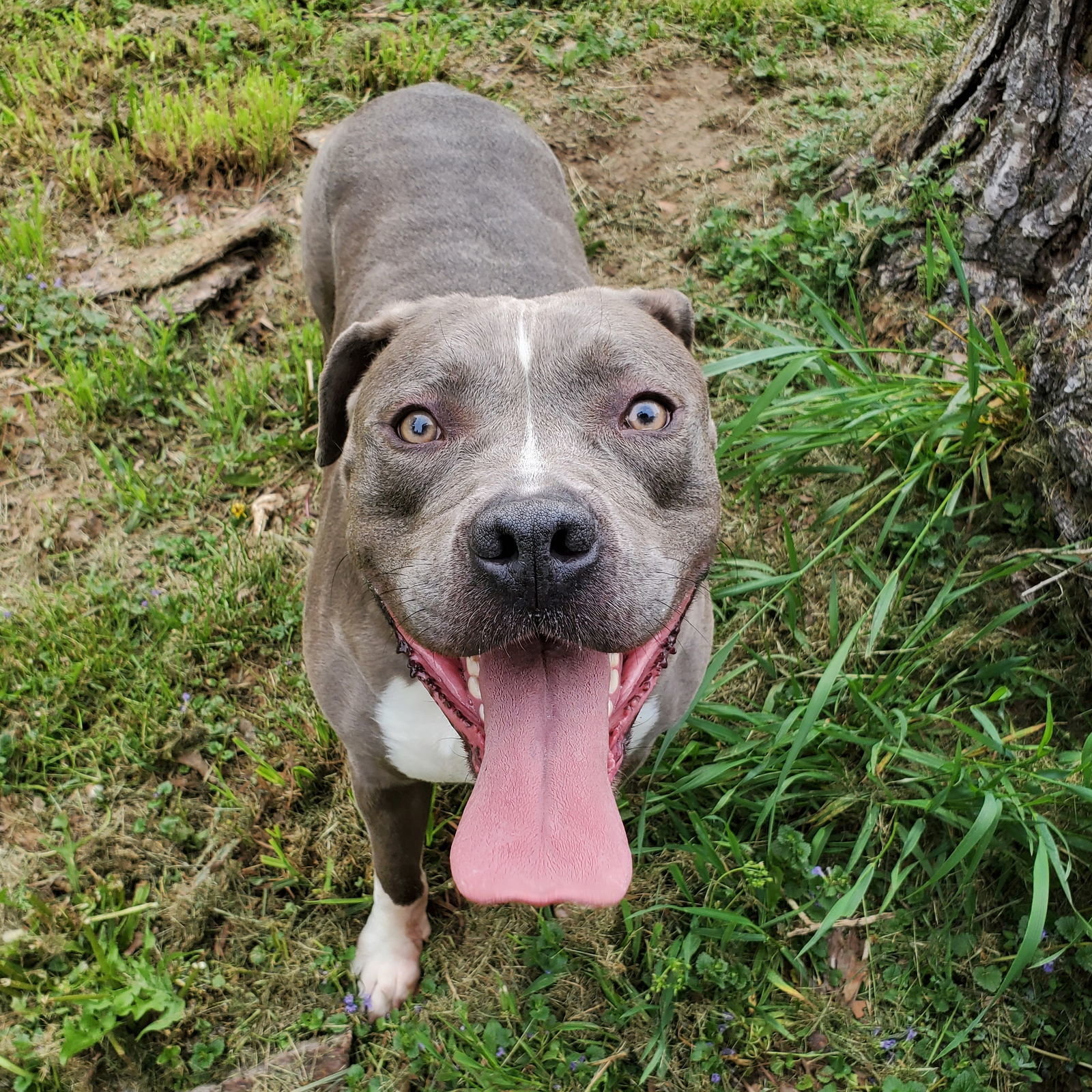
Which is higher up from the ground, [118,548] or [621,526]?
[621,526]

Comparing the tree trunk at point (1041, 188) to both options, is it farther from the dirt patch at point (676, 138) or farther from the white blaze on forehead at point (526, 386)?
the white blaze on forehead at point (526, 386)

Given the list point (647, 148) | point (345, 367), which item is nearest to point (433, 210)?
point (345, 367)

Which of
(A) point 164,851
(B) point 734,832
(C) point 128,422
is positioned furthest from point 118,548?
(B) point 734,832

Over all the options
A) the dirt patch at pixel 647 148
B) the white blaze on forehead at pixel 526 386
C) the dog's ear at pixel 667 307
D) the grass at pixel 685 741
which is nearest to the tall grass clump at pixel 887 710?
the grass at pixel 685 741

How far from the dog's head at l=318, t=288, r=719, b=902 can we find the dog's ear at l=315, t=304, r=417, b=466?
0.10 m

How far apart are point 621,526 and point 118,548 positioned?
2.70 m

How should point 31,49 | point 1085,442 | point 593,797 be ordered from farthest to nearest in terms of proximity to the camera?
1. point 31,49
2. point 1085,442
3. point 593,797

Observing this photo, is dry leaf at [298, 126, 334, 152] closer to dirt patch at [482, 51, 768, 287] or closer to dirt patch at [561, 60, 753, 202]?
dirt patch at [482, 51, 768, 287]

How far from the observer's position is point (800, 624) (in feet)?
11.9

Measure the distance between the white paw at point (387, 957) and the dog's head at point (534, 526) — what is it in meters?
0.98

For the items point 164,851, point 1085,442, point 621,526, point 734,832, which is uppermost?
point 621,526

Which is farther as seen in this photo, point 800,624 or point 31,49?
point 31,49

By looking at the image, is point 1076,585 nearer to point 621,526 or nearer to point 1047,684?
point 1047,684

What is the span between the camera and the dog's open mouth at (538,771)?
2166 mm
